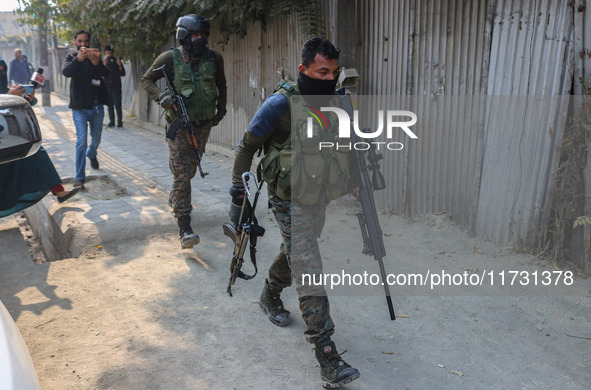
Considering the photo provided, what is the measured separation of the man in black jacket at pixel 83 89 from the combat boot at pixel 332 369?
5.03 m

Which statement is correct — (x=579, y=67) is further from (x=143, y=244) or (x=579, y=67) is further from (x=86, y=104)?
(x=86, y=104)

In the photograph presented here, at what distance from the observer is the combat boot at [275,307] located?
372cm

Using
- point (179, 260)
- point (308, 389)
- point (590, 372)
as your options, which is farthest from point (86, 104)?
point (590, 372)

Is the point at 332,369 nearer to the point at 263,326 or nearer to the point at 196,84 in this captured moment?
the point at 263,326

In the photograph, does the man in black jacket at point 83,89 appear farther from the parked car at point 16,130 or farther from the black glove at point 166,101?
the parked car at point 16,130

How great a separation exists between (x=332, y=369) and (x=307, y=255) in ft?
2.13

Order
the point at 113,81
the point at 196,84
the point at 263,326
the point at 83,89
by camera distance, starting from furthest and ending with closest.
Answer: the point at 113,81 < the point at 83,89 < the point at 196,84 < the point at 263,326

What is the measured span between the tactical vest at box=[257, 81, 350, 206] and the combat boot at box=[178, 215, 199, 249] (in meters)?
2.00

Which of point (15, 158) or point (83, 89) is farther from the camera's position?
point (83, 89)

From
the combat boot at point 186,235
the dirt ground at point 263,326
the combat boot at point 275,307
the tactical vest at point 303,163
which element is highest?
the tactical vest at point 303,163

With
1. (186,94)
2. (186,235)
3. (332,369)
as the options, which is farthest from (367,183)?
(186,94)

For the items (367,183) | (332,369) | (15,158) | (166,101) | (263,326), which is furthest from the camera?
(166,101)

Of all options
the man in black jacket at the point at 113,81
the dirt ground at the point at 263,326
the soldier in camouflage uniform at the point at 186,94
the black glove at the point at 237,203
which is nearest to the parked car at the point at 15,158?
the dirt ground at the point at 263,326

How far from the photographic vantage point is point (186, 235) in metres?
5.00
